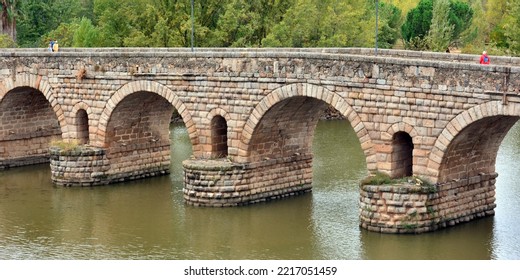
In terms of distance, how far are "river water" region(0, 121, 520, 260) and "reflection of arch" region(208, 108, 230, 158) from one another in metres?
2.10

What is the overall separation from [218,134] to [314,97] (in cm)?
471

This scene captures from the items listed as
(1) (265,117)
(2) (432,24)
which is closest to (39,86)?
(1) (265,117)

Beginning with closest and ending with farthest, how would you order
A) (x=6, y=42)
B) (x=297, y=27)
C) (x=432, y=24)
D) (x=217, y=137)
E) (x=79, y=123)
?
(x=217, y=137) < (x=79, y=123) < (x=297, y=27) < (x=6, y=42) < (x=432, y=24)

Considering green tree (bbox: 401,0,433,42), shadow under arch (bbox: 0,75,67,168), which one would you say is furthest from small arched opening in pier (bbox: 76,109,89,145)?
green tree (bbox: 401,0,433,42)

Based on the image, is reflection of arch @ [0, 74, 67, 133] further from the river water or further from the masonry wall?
the river water

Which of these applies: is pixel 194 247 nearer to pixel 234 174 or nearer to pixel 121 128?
pixel 234 174

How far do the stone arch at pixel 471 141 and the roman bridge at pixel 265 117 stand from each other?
0.04m

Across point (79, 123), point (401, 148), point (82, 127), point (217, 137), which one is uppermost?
point (79, 123)

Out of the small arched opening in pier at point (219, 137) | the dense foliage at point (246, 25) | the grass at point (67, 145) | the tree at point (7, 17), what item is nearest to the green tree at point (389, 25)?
the dense foliage at point (246, 25)

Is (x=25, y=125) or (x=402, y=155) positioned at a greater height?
(x=25, y=125)

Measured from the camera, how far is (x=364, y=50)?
127 ft

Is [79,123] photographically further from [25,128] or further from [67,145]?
[25,128]

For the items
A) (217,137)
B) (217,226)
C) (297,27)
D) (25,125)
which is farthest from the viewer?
(297,27)

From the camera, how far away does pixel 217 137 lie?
124ft
